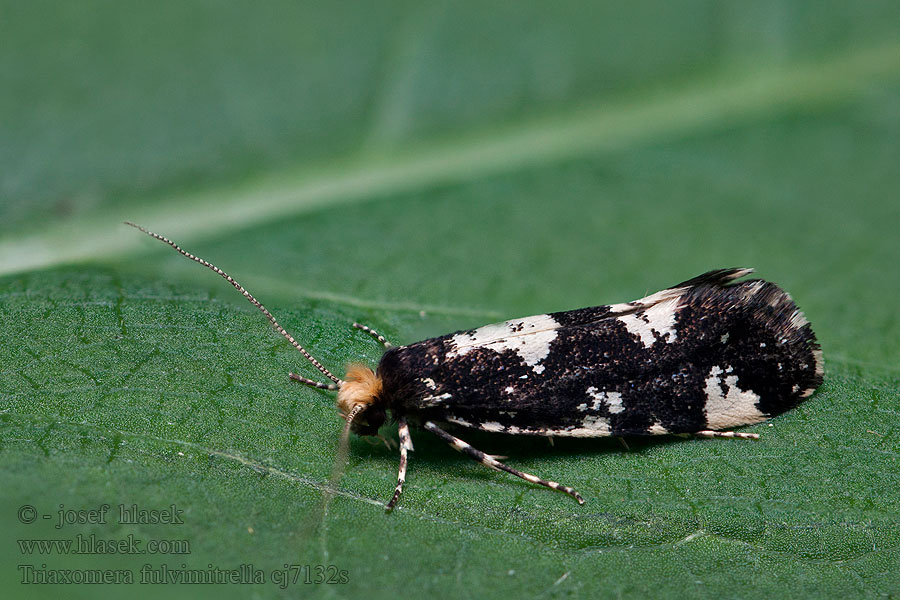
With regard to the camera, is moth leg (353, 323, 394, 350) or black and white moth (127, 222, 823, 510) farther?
moth leg (353, 323, 394, 350)

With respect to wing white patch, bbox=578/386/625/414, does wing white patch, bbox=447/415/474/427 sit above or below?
below

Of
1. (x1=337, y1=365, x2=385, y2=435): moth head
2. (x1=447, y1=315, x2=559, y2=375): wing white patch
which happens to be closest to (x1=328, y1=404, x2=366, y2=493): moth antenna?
(x1=337, y1=365, x2=385, y2=435): moth head

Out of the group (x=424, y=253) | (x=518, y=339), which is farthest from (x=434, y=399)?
(x=424, y=253)

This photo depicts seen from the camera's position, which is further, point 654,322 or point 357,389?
point 654,322

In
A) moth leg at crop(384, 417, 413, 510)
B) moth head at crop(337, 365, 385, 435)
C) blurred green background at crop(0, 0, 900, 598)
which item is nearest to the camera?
blurred green background at crop(0, 0, 900, 598)

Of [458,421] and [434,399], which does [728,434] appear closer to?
[458,421]

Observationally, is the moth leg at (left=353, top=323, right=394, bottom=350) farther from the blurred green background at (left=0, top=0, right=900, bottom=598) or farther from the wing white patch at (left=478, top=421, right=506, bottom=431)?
the wing white patch at (left=478, top=421, right=506, bottom=431)

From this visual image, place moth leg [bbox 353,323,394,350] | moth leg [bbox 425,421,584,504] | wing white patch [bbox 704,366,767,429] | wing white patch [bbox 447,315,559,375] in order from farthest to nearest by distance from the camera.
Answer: moth leg [bbox 353,323,394,350] → wing white patch [bbox 447,315,559,375] → wing white patch [bbox 704,366,767,429] → moth leg [bbox 425,421,584,504]
